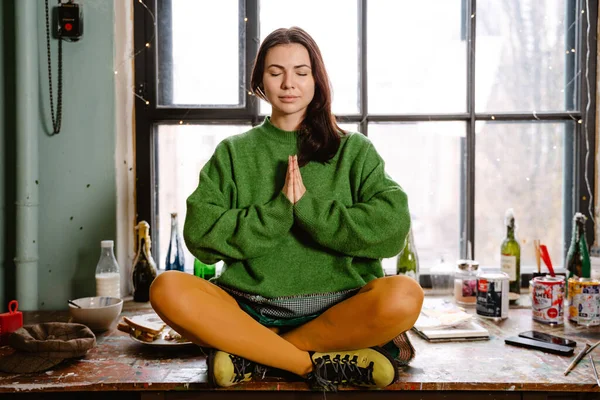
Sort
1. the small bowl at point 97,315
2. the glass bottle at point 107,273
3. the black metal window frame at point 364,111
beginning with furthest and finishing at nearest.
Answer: the black metal window frame at point 364,111 → the glass bottle at point 107,273 → the small bowl at point 97,315

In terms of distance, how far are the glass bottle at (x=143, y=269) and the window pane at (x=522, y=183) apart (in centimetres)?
118

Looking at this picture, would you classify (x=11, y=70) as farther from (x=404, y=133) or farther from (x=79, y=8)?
(x=404, y=133)

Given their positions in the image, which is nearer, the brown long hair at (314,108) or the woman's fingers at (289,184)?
the woman's fingers at (289,184)

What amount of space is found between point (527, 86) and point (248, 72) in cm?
102

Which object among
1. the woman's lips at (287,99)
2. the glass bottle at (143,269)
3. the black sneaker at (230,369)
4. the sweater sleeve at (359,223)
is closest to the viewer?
the black sneaker at (230,369)

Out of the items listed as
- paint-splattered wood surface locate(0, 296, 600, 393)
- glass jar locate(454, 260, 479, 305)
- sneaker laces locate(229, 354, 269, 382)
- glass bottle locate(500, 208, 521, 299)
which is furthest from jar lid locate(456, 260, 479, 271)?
sneaker laces locate(229, 354, 269, 382)

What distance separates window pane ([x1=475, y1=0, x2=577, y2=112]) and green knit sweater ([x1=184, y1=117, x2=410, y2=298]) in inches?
31.8

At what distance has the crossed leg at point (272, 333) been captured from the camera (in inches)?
53.2

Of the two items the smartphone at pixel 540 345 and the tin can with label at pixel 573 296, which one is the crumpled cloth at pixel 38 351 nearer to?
the smartphone at pixel 540 345

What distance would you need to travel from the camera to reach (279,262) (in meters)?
1.53

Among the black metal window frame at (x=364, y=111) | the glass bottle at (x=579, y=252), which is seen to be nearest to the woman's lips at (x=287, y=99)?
the black metal window frame at (x=364, y=111)

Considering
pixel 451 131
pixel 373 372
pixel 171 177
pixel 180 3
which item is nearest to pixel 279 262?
pixel 373 372

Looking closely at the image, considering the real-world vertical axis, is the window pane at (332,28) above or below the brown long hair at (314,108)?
above

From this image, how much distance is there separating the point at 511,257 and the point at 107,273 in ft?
4.43
